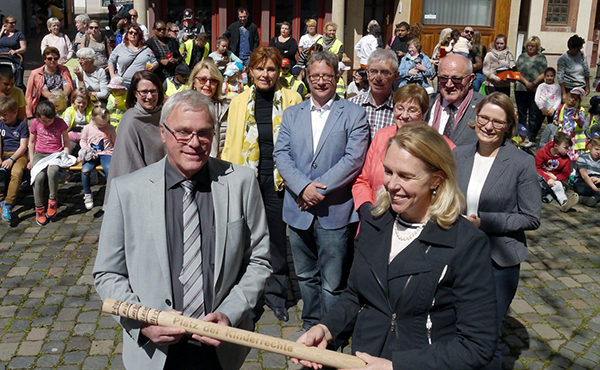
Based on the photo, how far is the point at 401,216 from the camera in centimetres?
272

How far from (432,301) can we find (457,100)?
8.22ft

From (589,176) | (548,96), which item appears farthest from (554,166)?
(548,96)

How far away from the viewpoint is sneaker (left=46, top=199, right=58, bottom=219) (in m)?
8.05

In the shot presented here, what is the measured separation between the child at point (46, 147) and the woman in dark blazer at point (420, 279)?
6.35 metres

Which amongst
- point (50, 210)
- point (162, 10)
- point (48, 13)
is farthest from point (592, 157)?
point (48, 13)

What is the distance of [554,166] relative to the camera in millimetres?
9805

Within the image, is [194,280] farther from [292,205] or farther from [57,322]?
[57,322]

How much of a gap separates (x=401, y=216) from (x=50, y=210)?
656 centimetres

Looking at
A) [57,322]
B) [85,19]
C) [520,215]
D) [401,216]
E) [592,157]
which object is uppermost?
[85,19]

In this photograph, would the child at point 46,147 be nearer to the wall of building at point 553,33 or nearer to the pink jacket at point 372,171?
the pink jacket at point 372,171

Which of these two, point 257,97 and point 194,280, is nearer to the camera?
point 194,280

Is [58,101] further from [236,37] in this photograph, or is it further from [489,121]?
[489,121]

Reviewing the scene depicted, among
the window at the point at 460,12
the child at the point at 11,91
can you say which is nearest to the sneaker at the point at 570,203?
the child at the point at 11,91

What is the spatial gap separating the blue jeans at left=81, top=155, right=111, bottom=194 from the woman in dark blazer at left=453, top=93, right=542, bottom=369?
5914mm
